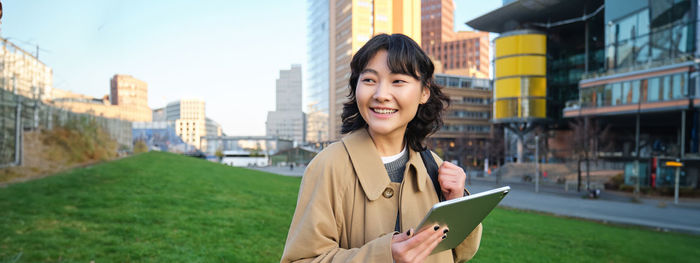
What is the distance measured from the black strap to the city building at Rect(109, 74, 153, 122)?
116 meters

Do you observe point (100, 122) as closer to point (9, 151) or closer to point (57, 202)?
point (9, 151)

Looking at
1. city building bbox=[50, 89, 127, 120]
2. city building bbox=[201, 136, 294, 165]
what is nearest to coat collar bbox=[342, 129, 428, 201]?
city building bbox=[50, 89, 127, 120]

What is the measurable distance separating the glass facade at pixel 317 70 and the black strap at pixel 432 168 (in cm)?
10025

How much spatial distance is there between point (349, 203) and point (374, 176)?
170 mm

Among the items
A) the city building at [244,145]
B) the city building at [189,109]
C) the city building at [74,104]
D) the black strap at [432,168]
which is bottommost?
the city building at [244,145]

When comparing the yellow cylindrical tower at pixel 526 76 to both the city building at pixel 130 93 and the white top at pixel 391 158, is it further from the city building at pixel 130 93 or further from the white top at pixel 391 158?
the city building at pixel 130 93

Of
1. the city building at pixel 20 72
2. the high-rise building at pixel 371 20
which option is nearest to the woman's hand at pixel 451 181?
the city building at pixel 20 72

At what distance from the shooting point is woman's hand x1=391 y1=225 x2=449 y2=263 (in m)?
1.46

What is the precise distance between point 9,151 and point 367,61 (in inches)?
682

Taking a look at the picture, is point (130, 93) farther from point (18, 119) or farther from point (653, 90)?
point (653, 90)

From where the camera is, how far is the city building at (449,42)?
12244 centimetres

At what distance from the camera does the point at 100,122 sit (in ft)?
90.5

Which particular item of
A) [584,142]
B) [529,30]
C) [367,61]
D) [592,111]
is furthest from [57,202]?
[529,30]

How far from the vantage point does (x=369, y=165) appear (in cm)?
184
